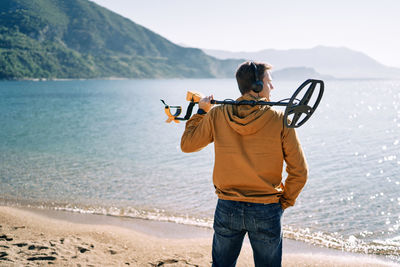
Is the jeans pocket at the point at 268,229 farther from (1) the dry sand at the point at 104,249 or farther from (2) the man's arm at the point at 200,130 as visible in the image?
(1) the dry sand at the point at 104,249

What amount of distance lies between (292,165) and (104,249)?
4.60 meters

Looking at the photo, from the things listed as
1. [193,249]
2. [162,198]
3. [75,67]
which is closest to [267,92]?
[193,249]

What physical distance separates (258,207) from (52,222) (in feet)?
23.3

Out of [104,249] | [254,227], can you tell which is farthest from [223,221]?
A: [104,249]

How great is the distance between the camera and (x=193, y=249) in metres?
6.57

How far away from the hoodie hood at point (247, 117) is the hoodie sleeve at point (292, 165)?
20 centimetres

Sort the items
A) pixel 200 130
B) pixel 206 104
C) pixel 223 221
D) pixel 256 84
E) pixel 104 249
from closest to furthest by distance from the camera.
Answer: pixel 256 84, pixel 223 221, pixel 200 130, pixel 206 104, pixel 104 249

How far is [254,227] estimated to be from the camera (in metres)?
2.66

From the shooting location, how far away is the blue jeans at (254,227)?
2.65m

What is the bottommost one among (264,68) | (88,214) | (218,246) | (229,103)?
(88,214)

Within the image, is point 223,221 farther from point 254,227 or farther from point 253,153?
point 253,153

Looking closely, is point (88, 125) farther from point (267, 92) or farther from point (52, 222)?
point (267, 92)

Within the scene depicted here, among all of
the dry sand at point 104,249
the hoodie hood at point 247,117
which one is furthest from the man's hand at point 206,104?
the dry sand at point 104,249

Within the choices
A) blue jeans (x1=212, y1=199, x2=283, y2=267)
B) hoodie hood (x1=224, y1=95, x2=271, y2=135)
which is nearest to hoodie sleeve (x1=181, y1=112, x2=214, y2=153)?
hoodie hood (x1=224, y1=95, x2=271, y2=135)
